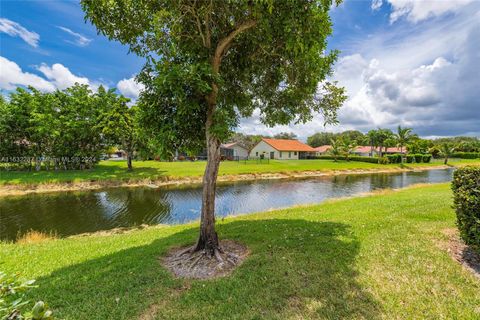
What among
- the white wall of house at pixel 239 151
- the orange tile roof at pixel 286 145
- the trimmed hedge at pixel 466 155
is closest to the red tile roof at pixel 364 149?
the trimmed hedge at pixel 466 155

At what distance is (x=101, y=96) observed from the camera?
29000mm

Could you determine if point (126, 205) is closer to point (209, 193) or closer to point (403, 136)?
point (209, 193)

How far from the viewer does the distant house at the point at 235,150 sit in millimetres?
58888

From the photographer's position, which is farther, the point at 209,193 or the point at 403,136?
the point at 403,136

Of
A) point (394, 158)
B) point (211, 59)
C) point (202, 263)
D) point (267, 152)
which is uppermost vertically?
point (211, 59)

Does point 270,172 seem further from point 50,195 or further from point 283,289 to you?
point 283,289

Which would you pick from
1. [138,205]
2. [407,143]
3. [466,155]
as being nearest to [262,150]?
[407,143]

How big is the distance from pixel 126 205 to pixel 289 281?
50.3 ft

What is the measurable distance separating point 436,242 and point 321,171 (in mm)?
32313

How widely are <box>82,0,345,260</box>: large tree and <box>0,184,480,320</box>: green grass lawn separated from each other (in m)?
1.43

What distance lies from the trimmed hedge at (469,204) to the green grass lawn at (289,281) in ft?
2.11

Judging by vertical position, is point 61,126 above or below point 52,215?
above

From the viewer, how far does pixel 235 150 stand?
195 feet

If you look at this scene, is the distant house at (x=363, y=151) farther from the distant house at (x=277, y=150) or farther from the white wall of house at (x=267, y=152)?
the white wall of house at (x=267, y=152)
